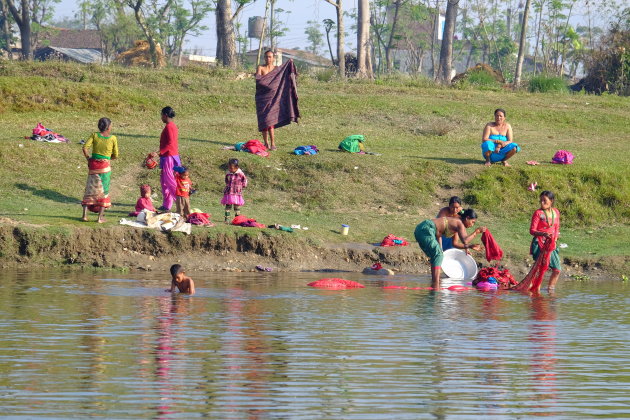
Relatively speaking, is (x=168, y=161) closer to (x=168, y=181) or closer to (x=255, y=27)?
(x=168, y=181)

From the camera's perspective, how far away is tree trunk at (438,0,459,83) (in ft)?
144

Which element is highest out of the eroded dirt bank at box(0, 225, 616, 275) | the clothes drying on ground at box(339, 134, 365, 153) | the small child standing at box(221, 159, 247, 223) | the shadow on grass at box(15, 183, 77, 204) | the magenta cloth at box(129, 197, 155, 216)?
the clothes drying on ground at box(339, 134, 365, 153)

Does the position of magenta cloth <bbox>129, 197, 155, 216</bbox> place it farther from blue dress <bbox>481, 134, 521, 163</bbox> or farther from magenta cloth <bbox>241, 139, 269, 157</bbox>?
blue dress <bbox>481, 134, 521, 163</bbox>

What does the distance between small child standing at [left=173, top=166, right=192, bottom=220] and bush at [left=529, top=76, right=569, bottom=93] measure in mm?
19863

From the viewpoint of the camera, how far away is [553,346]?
9477 mm

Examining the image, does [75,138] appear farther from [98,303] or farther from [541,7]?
[541,7]

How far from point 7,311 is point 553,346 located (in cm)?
530

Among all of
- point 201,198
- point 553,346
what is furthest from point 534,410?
point 201,198

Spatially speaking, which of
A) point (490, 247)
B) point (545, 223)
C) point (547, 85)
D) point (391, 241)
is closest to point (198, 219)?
point (391, 241)

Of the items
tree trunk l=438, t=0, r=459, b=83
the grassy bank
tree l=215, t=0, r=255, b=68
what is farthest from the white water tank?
the grassy bank

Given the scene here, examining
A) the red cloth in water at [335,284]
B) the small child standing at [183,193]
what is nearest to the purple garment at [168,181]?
the small child standing at [183,193]

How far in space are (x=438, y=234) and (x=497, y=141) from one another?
6840 millimetres

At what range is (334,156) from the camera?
68.8 feet

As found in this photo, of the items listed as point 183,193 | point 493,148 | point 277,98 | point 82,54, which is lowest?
point 183,193
